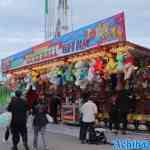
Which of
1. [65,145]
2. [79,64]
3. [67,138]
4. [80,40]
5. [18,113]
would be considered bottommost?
[65,145]

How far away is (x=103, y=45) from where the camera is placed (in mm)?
18125

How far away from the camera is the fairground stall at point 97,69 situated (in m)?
17.8

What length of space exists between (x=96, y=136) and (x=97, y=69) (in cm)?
339

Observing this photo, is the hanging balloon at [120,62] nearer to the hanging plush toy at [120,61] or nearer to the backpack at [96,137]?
the hanging plush toy at [120,61]

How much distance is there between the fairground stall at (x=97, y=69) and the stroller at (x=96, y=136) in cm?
243

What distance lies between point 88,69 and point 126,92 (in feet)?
8.49

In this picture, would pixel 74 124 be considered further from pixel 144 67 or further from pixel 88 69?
pixel 144 67

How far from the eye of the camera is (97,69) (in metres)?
19.0

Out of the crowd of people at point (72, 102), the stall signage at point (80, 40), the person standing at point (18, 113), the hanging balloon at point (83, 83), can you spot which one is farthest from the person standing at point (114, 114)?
the person standing at point (18, 113)

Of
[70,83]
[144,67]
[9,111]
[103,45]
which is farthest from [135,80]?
[9,111]

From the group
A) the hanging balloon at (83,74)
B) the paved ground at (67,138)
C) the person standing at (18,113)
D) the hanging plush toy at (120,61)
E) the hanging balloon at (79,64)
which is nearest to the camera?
the person standing at (18,113)

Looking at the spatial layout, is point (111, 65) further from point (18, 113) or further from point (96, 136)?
point (18, 113)

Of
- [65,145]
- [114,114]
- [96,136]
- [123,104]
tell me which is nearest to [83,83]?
[114,114]

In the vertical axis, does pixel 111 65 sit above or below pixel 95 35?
below
